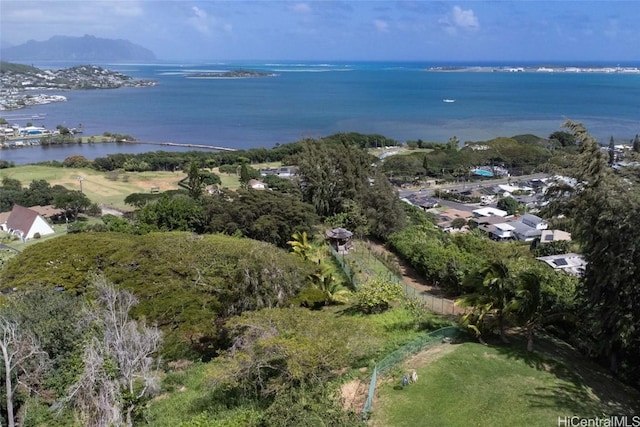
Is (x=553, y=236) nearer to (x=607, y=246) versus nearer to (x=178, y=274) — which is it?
(x=607, y=246)

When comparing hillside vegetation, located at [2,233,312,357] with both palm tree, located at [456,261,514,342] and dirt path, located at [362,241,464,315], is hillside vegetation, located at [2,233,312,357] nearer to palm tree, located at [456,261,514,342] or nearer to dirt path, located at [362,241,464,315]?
dirt path, located at [362,241,464,315]

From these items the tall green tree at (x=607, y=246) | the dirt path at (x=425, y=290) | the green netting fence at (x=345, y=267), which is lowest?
the dirt path at (x=425, y=290)

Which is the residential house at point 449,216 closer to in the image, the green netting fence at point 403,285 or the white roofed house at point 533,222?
the white roofed house at point 533,222

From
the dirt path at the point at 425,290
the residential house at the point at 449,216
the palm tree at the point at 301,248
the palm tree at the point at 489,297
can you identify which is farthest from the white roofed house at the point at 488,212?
the palm tree at the point at 489,297

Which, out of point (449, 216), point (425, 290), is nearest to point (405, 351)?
point (425, 290)

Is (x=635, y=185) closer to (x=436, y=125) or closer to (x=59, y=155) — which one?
(x=59, y=155)

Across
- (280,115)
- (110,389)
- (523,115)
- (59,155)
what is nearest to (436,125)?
(523,115)

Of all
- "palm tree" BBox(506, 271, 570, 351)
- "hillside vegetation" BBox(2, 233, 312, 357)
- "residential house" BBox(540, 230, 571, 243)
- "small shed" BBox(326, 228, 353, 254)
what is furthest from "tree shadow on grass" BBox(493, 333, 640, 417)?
"residential house" BBox(540, 230, 571, 243)
